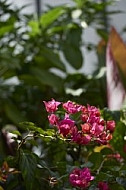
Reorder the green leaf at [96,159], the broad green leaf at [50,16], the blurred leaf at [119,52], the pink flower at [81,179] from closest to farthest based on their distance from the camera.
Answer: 1. the pink flower at [81,179]
2. the green leaf at [96,159]
3. the blurred leaf at [119,52]
4. the broad green leaf at [50,16]

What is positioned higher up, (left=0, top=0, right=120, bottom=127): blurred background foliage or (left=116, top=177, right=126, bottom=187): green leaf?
(left=0, top=0, right=120, bottom=127): blurred background foliage

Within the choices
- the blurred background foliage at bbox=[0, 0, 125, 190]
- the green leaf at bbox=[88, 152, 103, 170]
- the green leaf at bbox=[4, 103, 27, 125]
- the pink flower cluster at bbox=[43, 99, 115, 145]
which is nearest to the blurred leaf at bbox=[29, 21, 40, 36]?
the blurred background foliage at bbox=[0, 0, 125, 190]

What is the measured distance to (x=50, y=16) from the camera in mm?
1406

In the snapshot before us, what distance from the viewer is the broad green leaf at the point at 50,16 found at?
138 cm

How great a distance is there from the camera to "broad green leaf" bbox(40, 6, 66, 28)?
1.38 m

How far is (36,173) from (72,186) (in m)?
0.06

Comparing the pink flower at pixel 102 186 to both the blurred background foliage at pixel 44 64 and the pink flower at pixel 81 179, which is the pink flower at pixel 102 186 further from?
the blurred background foliage at pixel 44 64

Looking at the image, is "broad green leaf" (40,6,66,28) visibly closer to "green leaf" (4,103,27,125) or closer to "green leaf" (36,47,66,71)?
"green leaf" (36,47,66,71)

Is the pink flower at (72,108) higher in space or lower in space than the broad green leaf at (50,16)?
lower

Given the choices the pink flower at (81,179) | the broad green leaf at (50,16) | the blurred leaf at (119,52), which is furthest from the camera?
the broad green leaf at (50,16)

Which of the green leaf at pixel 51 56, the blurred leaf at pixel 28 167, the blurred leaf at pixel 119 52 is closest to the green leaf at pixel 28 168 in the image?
the blurred leaf at pixel 28 167

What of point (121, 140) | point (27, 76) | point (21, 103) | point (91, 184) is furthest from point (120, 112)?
point (21, 103)

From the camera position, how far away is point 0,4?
4.34 feet

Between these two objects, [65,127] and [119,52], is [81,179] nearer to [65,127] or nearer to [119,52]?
[65,127]
